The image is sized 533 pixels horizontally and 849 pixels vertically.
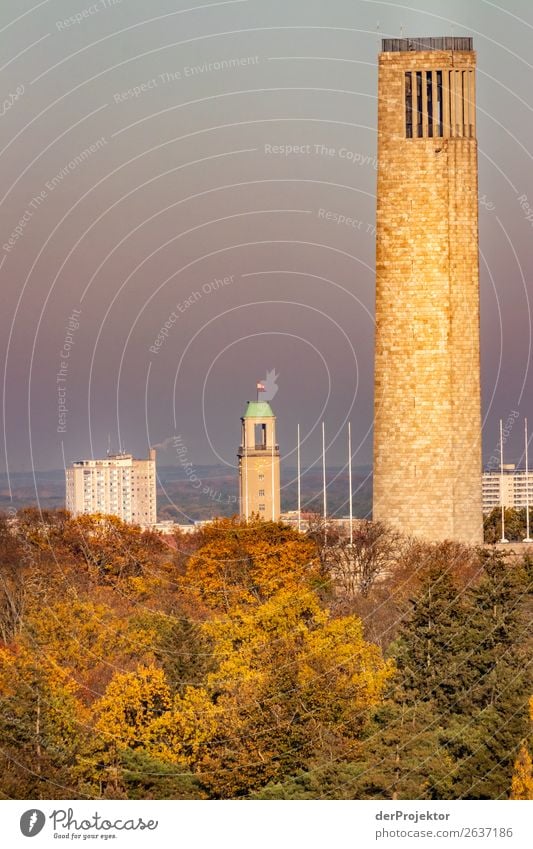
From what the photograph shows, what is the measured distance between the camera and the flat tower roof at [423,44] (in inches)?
3509

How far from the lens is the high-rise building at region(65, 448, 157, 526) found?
13988 cm

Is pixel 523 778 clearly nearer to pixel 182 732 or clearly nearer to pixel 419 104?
pixel 182 732

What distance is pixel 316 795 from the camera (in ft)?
178

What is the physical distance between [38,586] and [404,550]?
19.3 meters

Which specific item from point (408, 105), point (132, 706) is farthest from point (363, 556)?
point (132, 706)

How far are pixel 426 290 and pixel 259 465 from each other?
38.4 m

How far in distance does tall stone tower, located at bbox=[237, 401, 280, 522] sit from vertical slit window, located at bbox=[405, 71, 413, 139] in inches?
1141

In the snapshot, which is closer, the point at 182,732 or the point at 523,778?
the point at 523,778

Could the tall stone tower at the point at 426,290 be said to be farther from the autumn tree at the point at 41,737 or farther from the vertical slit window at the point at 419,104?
the autumn tree at the point at 41,737

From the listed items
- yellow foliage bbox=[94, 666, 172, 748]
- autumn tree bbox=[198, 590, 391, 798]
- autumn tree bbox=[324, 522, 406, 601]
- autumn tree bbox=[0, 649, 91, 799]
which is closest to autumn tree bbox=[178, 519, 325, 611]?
autumn tree bbox=[324, 522, 406, 601]

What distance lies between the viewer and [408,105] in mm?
89812

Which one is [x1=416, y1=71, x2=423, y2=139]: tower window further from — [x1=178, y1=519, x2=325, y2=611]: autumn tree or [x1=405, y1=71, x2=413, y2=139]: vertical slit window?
[x1=178, y1=519, x2=325, y2=611]: autumn tree

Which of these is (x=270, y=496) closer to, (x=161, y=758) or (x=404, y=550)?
(x=404, y=550)

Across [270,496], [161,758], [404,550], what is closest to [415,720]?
[161,758]
